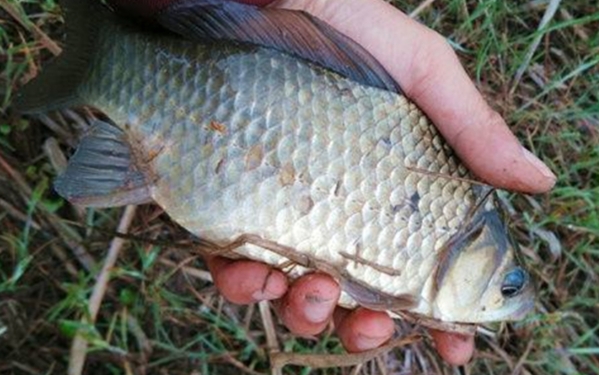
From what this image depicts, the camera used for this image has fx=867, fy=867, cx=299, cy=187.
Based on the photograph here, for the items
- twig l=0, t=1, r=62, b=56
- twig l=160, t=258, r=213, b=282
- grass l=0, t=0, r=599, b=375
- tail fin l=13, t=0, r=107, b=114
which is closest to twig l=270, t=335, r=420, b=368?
grass l=0, t=0, r=599, b=375

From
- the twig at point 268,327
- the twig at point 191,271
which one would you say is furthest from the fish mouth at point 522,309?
the twig at point 191,271

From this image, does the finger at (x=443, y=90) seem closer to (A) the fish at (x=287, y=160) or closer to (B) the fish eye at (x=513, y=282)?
(A) the fish at (x=287, y=160)

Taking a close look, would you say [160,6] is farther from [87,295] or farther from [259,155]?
[87,295]

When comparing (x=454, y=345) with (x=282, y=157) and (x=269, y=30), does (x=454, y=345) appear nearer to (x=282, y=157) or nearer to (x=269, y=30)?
(x=282, y=157)

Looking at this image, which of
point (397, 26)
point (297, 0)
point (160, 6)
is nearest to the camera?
point (160, 6)

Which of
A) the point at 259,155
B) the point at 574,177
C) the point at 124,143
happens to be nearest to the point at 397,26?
the point at 259,155
